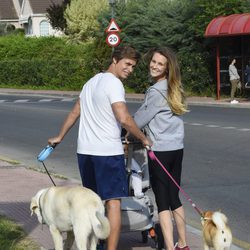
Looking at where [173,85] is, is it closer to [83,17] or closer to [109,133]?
[109,133]

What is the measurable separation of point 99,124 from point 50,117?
55.6 ft

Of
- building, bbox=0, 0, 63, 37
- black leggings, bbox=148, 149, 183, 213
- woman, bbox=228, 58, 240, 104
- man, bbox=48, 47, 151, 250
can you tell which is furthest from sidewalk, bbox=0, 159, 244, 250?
building, bbox=0, 0, 63, 37

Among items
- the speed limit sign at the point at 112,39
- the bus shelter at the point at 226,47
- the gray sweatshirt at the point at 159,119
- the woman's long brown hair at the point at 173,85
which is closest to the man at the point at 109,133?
the gray sweatshirt at the point at 159,119

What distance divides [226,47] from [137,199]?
26.4 meters

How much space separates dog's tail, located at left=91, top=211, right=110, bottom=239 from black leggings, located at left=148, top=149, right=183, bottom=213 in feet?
2.95

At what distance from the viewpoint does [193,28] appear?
33.7 meters

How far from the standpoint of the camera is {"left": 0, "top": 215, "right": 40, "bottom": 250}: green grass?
667 cm

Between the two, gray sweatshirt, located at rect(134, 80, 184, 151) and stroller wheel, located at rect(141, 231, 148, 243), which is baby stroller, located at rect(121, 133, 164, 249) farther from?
gray sweatshirt, located at rect(134, 80, 184, 151)

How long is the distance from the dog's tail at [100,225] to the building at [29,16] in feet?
221

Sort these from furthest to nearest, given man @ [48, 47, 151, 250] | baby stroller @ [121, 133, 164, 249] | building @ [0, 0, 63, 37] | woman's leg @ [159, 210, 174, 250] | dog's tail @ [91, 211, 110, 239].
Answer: building @ [0, 0, 63, 37] → baby stroller @ [121, 133, 164, 249] → woman's leg @ [159, 210, 174, 250] → man @ [48, 47, 151, 250] → dog's tail @ [91, 211, 110, 239]

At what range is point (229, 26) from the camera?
29844 mm

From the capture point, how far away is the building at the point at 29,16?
74.6 meters

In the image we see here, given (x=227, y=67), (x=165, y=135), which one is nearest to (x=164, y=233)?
(x=165, y=135)

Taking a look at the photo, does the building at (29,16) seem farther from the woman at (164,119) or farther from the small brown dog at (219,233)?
the small brown dog at (219,233)
